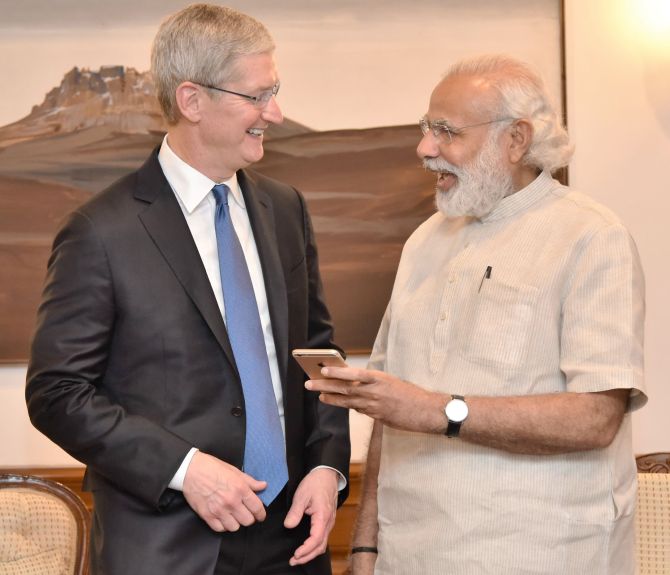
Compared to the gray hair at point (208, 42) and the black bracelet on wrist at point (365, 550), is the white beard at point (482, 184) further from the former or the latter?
the black bracelet on wrist at point (365, 550)

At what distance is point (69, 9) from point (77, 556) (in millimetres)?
2138

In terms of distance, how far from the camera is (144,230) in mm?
2434

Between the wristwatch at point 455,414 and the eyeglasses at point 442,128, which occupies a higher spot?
the eyeglasses at point 442,128

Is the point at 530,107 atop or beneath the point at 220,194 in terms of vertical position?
atop

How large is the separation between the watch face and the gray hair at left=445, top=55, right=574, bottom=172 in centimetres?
72

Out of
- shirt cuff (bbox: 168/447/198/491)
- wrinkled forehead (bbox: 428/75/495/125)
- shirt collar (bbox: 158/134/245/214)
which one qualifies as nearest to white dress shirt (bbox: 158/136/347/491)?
shirt collar (bbox: 158/134/245/214)

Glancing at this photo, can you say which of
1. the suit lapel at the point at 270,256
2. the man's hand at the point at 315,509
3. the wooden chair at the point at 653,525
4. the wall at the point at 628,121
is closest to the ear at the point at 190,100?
the suit lapel at the point at 270,256

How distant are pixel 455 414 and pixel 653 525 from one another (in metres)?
1.44

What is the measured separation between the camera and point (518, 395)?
91.5 inches

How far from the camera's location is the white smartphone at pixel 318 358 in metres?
2.09

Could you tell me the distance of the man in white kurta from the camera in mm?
2252

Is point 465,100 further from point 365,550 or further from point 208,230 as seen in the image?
point 365,550

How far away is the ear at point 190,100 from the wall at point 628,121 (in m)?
1.87


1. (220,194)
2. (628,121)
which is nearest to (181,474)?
(220,194)
